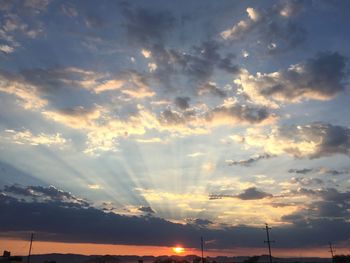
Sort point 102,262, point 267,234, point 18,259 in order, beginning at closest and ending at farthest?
1. point 18,259
2. point 267,234
3. point 102,262

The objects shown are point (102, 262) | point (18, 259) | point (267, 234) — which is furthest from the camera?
point (102, 262)

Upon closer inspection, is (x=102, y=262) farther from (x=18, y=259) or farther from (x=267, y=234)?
(x=267, y=234)

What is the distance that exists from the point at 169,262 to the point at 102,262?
34.4m

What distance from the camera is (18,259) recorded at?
130750mm

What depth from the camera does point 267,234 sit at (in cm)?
14038

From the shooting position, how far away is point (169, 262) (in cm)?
19962

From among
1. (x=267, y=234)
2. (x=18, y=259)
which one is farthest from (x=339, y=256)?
(x=18, y=259)

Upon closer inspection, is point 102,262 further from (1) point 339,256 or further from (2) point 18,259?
(1) point 339,256

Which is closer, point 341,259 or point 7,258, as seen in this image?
point 7,258

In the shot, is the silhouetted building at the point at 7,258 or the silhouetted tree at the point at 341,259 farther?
the silhouetted tree at the point at 341,259

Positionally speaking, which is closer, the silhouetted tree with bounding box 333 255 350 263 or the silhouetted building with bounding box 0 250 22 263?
the silhouetted building with bounding box 0 250 22 263

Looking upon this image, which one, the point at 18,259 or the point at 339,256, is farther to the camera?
the point at 339,256

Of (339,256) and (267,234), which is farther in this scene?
(339,256)

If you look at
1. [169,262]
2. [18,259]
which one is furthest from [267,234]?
[18,259]
